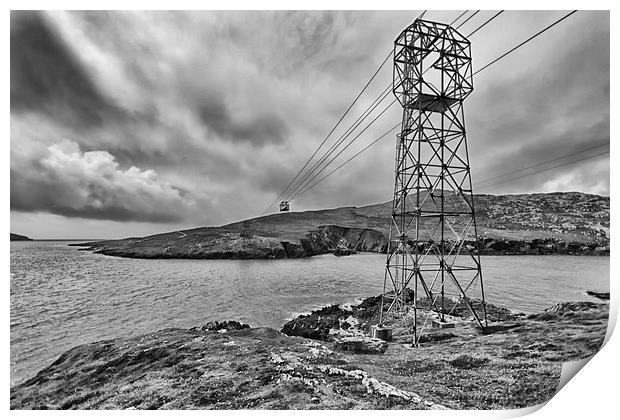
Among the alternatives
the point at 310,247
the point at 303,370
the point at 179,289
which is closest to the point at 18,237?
the point at 179,289

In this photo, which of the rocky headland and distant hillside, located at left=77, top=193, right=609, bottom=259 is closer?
the rocky headland

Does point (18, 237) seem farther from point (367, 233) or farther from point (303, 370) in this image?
point (367, 233)

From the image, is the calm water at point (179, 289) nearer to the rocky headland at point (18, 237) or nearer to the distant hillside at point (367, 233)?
the rocky headland at point (18, 237)

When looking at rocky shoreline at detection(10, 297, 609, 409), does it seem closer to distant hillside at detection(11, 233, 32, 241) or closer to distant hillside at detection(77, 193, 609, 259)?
distant hillside at detection(77, 193, 609, 259)

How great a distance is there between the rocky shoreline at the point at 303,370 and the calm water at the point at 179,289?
0.26m

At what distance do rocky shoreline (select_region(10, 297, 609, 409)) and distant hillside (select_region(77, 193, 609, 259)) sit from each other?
1.53 metres

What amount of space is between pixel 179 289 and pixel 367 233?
14.3 ft

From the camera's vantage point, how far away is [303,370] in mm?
4793

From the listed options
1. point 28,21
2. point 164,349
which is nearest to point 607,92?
point 164,349

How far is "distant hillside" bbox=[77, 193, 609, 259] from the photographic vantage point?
574 cm

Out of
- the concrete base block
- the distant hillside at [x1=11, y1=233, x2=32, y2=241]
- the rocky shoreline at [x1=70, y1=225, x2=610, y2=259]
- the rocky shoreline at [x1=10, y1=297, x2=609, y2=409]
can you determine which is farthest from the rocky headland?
the concrete base block

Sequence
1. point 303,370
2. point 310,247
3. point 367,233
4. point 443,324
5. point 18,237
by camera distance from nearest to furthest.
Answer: point 18,237, point 303,370, point 443,324, point 310,247, point 367,233

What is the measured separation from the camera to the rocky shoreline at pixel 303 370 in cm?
442
